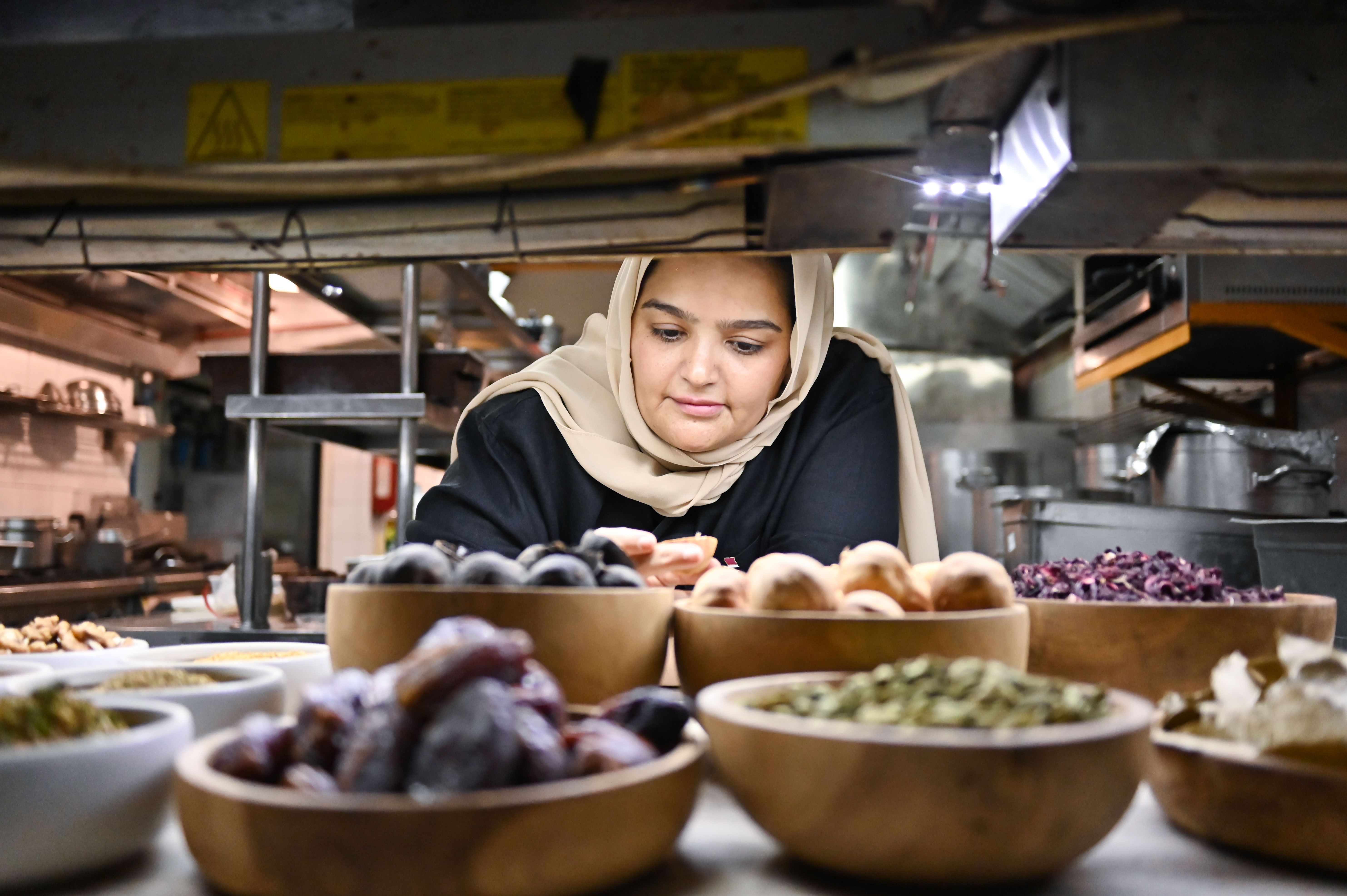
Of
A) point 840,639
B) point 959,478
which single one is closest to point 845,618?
point 840,639

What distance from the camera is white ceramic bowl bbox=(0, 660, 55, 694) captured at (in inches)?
26.6

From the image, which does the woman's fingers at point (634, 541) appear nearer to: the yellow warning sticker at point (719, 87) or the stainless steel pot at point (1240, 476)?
the yellow warning sticker at point (719, 87)

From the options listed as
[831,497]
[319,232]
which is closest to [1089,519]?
[831,497]

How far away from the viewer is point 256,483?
2432 millimetres

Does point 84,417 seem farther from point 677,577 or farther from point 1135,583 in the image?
point 1135,583

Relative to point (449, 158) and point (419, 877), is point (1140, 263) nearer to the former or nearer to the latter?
point (449, 158)

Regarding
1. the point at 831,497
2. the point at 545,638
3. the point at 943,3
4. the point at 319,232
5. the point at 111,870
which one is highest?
the point at 943,3

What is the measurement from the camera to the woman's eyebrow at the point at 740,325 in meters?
1.54

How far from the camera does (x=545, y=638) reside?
0.69 m

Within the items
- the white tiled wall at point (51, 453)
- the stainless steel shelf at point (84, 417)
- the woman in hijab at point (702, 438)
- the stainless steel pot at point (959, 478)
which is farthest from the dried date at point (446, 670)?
the stainless steel pot at point (959, 478)

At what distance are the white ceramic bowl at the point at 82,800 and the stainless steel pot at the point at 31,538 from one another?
448 cm

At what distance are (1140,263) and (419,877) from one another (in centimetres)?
387

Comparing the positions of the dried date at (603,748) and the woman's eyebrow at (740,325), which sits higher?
the woman's eyebrow at (740,325)

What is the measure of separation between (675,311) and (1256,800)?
1147mm
